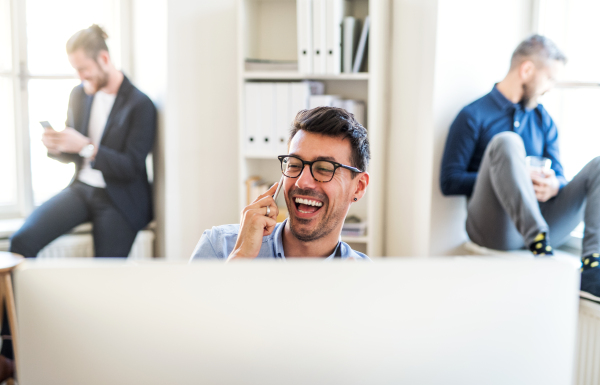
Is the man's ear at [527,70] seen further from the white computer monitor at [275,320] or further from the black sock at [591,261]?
the white computer monitor at [275,320]

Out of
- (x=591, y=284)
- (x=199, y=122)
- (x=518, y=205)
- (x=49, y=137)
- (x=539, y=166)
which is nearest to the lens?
(x=591, y=284)

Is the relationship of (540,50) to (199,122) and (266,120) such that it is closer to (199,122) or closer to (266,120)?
(266,120)

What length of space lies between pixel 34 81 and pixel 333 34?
1.63 m

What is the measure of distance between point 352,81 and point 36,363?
99.4 inches

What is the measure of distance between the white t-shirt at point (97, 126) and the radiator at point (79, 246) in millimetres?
295

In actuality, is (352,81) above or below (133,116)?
above

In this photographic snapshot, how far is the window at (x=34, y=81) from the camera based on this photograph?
9.01 ft

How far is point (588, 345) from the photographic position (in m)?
1.85

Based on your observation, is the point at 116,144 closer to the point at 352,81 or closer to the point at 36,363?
the point at 352,81

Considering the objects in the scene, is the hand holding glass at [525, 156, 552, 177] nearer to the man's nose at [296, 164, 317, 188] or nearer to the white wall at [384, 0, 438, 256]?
the white wall at [384, 0, 438, 256]

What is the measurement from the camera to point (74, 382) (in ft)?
1.71

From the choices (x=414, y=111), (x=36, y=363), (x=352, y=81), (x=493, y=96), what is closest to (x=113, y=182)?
(x=352, y=81)

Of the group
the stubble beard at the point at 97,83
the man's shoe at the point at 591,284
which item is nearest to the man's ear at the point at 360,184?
the man's shoe at the point at 591,284

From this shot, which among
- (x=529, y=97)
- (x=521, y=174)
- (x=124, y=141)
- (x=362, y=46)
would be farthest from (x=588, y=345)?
(x=124, y=141)
